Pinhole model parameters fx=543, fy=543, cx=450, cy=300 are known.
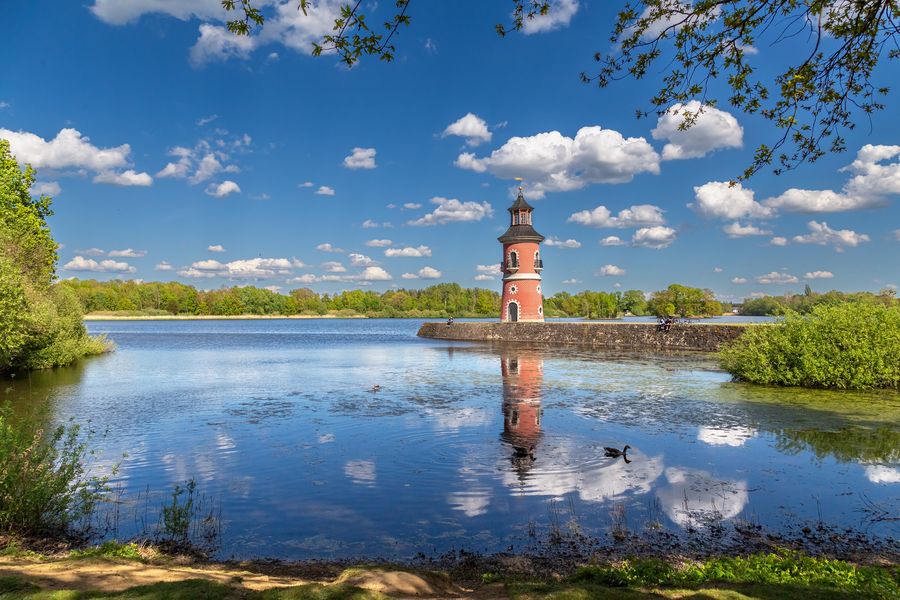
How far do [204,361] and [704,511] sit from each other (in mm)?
37398

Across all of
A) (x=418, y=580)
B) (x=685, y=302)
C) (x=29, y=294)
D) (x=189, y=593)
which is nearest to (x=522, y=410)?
(x=418, y=580)

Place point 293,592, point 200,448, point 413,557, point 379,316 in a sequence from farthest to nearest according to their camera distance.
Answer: point 379,316 → point 200,448 → point 413,557 → point 293,592

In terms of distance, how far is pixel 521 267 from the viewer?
189ft

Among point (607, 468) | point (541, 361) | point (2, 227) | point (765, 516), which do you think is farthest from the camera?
point (541, 361)

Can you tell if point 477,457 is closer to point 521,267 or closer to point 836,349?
point 836,349

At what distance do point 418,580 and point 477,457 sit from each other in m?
7.00

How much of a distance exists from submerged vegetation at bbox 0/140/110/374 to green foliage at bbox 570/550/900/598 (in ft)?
83.7

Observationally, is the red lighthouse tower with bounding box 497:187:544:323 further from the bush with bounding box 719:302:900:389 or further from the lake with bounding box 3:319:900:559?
the bush with bounding box 719:302:900:389

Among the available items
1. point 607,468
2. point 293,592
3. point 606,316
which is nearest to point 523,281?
point 607,468

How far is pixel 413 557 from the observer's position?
762 centimetres

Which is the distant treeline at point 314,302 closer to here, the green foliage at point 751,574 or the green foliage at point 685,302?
the green foliage at point 685,302

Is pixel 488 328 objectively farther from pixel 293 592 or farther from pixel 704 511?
pixel 293 592

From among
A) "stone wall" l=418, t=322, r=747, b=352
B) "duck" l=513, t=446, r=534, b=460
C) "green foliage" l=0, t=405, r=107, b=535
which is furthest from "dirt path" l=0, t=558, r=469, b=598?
"stone wall" l=418, t=322, r=747, b=352

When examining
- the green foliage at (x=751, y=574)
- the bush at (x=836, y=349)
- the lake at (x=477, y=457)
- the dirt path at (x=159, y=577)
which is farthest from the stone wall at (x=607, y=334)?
the dirt path at (x=159, y=577)
